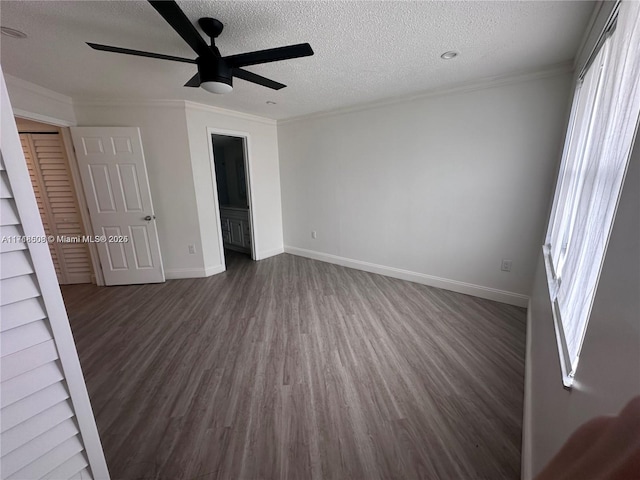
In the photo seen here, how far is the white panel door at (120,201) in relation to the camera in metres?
3.19

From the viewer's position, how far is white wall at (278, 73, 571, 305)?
2.55 metres

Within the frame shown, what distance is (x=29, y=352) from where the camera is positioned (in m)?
0.83

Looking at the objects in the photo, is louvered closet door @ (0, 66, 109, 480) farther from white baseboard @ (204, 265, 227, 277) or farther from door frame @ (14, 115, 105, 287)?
door frame @ (14, 115, 105, 287)

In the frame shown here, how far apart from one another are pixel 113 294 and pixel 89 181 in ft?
4.83

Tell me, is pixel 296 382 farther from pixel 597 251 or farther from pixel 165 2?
pixel 165 2

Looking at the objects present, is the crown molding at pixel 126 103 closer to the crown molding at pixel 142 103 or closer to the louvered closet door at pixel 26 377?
the crown molding at pixel 142 103

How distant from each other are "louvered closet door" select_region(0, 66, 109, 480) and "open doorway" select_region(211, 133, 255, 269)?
3.52 m

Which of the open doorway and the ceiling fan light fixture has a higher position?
the ceiling fan light fixture

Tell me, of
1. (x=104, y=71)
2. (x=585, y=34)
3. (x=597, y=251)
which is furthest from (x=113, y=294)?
(x=585, y=34)

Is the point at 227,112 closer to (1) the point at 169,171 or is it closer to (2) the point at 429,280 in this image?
(1) the point at 169,171

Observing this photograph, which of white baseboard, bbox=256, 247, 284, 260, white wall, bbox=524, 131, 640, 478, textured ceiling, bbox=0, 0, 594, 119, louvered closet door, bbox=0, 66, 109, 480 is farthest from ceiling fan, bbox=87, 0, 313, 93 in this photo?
white baseboard, bbox=256, 247, 284, 260

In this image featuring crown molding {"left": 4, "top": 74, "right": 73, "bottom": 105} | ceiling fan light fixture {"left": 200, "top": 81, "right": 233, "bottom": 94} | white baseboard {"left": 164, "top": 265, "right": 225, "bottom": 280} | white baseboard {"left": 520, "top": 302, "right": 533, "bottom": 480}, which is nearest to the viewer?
white baseboard {"left": 520, "top": 302, "right": 533, "bottom": 480}

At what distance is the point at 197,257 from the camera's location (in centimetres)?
380

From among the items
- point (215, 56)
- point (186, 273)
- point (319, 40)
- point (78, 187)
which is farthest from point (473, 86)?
point (78, 187)
